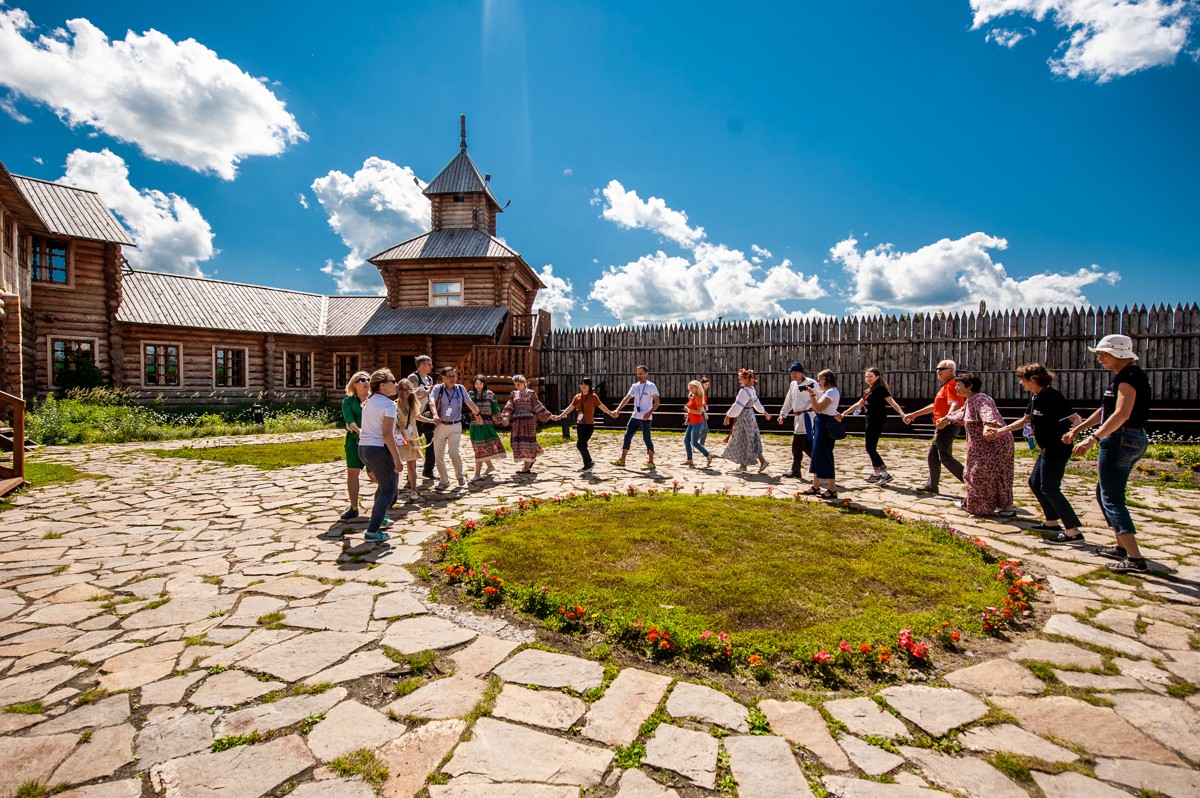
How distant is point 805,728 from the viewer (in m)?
2.69

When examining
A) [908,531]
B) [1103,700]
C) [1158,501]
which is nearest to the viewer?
[1103,700]

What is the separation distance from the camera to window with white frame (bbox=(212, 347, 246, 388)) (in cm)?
2316

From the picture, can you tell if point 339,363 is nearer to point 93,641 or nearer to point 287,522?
point 287,522

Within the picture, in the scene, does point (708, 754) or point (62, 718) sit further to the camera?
point (62, 718)

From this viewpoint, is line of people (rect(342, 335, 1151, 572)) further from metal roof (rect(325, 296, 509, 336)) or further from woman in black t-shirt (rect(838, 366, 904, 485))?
metal roof (rect(325, 296, 509, 336))

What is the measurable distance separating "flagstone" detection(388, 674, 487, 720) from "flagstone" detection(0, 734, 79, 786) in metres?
1.33

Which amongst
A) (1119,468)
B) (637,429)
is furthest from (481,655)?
(637,429)

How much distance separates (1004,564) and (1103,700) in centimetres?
207

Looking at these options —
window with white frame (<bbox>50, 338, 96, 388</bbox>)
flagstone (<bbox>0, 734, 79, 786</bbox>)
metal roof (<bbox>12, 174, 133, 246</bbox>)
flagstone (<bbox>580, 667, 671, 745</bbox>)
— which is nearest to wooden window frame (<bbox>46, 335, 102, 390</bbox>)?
window with white frame (<bbox>50, 338, 96, 388</bbox>)

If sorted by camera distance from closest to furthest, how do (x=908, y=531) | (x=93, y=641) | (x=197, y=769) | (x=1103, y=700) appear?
(x=197, y=769)
(x=1103, y=700)
(x=93, y=641)
(x=908, y=531)

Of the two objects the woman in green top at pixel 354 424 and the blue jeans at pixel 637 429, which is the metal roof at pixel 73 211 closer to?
the woman in green top at pixel 354 424

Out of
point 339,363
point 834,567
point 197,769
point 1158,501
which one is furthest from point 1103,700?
point 339,363

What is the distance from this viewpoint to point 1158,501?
7.53 m

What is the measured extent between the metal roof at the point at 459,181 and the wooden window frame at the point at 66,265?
12.7 metres
